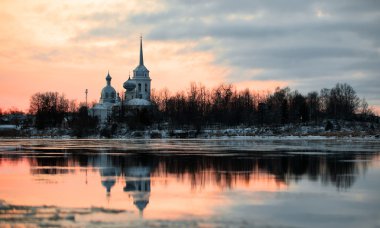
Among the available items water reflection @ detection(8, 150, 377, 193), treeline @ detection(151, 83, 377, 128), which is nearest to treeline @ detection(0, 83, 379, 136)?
treeline @ detection(151, 83, 377, 128)

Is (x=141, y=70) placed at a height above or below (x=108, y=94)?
A: above

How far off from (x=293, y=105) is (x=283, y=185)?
112302mm

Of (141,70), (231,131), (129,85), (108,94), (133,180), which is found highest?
(141,70)

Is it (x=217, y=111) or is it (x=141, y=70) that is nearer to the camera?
(x=217, y=111)

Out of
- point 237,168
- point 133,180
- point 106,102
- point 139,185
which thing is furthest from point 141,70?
point 139,185

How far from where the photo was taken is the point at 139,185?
79.0 ft

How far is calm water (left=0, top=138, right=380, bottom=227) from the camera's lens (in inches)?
647

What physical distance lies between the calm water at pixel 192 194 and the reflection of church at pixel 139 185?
0.10ft

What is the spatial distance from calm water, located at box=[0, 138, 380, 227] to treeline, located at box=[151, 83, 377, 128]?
8480 cm

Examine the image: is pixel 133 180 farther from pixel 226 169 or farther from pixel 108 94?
pixel 108 94

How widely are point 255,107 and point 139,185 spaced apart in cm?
12573

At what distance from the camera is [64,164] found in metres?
35.0

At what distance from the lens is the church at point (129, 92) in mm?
168500

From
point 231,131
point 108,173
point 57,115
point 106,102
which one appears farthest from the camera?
point 106,102
